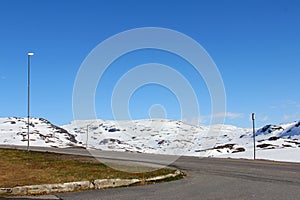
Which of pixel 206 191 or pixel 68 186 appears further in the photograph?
pixel 68 186

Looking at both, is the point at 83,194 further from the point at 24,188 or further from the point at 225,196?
the point at 225,196

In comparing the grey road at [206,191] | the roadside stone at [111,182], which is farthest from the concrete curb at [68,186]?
the grey road at [206,191]

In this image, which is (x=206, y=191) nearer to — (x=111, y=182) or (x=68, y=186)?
(x=111, y=182)

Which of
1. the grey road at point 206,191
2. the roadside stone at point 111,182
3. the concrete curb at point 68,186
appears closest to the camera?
the grey road at point 206,191

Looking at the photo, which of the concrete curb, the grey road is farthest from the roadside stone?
the grey road

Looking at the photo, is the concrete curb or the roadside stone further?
the roadside stone

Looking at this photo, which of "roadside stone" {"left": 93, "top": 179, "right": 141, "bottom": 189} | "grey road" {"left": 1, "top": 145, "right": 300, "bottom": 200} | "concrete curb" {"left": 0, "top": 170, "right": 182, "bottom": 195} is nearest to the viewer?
"grey road" {"left": 1, "top": 145, "right": 300, "bottom": 200}

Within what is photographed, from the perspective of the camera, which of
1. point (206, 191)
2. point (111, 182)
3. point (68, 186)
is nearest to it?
point (206, 191)

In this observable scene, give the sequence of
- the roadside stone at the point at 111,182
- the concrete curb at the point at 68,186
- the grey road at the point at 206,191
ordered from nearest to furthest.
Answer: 1. the grey road at the point at 206,191
2. the concrete curb at the point at 68,186
3. the roadside stone at the point at 111,182

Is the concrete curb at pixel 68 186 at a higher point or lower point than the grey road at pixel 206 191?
higher

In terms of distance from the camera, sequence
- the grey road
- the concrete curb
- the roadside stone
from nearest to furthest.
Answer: the grey road, the concrete curb, the roadside stone

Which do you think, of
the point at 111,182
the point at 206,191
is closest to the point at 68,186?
the point at 111,182

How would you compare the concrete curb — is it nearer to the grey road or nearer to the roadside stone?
the roadside stone

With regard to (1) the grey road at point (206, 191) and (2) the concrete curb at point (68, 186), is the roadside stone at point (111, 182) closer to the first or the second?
(2) the concrete curb at point (68, 186)
